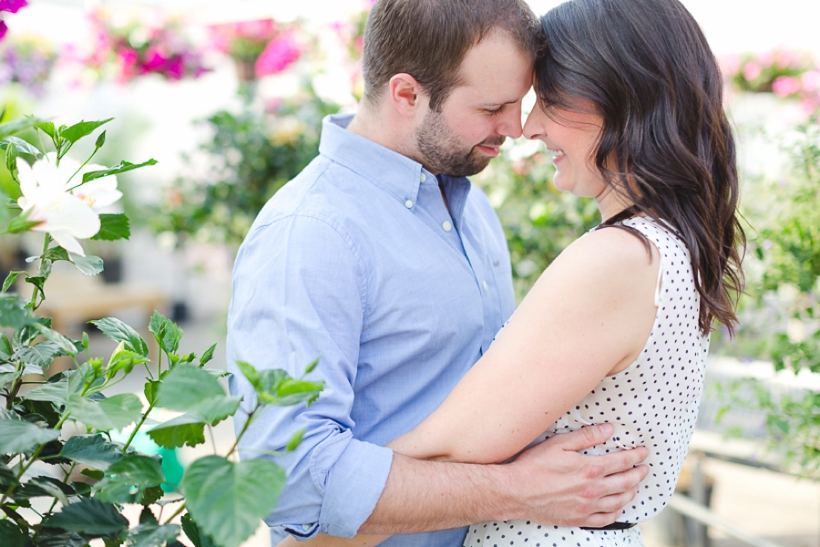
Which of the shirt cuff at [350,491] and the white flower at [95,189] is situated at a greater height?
the white flower at [95,189]

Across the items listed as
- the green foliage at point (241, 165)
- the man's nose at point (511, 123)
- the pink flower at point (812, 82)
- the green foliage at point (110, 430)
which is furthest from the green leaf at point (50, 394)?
the pink flower at point (812, 82)

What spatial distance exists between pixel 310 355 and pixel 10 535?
16.7 inches

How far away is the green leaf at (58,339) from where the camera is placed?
0.67 metres

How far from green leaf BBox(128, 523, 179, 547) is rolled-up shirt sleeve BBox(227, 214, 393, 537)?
0.29m

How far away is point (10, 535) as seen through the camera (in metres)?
0.67

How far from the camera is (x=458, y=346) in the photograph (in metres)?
1.22

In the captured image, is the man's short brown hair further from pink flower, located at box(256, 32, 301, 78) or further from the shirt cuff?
pink flower, located at box(256, 32, 301, 78)

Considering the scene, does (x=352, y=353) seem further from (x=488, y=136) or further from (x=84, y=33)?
(x=84, y=33)

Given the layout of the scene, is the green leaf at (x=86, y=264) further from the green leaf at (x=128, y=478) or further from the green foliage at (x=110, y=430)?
the green leaf at (x=128, y=478)

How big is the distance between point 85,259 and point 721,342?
2111 mm

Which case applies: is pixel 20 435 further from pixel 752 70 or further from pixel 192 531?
pixel 752 70

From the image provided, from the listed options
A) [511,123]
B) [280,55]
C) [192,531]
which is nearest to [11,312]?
[192,531]

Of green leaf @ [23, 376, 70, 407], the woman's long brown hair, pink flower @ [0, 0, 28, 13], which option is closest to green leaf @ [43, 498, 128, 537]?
green leaf @ [23, 376, 70, 407]

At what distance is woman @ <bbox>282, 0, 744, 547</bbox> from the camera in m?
0.99
